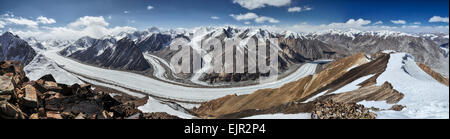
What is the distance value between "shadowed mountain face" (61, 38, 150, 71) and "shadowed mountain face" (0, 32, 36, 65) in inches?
1559

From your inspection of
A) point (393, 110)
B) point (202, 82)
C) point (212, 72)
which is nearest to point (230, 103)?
point (393, 110)

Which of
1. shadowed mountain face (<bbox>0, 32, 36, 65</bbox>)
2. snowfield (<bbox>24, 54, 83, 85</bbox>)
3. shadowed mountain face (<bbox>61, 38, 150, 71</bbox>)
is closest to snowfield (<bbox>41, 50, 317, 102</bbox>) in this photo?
shadowed mountain face (<bbox>61, 38, 150, 71</bbox>)

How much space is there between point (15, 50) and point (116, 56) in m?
49.9

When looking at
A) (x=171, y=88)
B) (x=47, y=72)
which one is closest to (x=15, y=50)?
(x=171, y=88)

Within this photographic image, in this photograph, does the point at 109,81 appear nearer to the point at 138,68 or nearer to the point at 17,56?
the point at 138,68

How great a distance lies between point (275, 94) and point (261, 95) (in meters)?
2.83

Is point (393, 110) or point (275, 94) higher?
point (393, 110)

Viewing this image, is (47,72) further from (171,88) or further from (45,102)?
(45,102)

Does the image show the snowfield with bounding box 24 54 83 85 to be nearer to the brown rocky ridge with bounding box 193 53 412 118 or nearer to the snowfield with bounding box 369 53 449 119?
the brown rocky ridge with bounding box 193 53 412 118

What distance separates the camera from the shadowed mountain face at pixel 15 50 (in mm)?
97188

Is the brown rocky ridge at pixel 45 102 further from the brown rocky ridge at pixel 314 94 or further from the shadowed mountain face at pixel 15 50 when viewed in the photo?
the shadowed mountain face at pixel 15 50

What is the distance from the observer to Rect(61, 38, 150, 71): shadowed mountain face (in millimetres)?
132375
